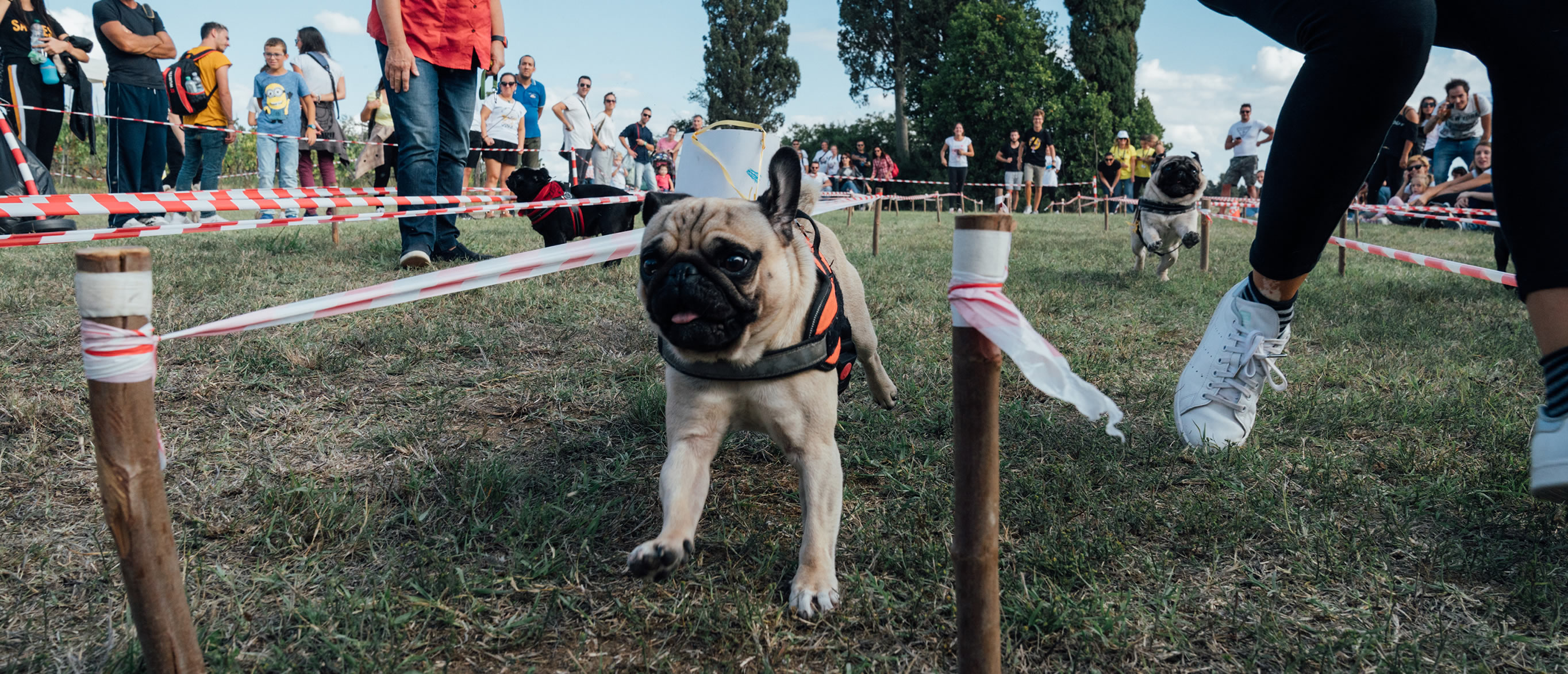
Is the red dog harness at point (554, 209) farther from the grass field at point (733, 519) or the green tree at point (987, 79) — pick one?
the green tree at point (987, 79)

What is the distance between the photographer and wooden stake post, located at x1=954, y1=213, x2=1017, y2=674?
1.19 m

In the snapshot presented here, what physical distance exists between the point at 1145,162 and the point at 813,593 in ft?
71.4

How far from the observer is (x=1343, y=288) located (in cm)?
612

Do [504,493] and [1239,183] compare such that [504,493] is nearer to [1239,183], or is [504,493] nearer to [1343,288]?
[1343,288]

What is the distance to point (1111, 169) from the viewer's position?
20484 mm

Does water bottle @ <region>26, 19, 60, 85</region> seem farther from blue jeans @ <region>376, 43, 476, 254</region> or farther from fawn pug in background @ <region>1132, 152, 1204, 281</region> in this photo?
fawn pug in background @ <region>1132, 152, 1204, 281</region>

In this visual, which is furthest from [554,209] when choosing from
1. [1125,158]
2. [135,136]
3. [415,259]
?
[1125,158]

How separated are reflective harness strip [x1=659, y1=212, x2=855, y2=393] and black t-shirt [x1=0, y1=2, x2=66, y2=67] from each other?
24.5 ft

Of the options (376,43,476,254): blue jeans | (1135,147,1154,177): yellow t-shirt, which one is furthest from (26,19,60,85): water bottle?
(1135,147,1154,177): yellow t-shirt

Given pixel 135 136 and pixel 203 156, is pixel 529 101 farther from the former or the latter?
pixel 135 136

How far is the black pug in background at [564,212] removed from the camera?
7.18 m

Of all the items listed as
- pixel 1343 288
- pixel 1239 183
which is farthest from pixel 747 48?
pixel 1343 288

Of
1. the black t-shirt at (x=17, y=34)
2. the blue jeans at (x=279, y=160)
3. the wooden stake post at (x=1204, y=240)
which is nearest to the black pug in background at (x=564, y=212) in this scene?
the blue jeans at (x=279, y=160)

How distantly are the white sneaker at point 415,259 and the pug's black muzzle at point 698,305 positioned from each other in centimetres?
426
